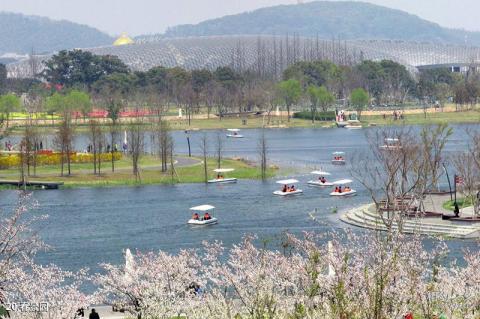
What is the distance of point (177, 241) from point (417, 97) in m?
102

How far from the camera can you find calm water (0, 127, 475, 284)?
40906mm

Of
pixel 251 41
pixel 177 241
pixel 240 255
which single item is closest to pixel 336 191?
pixel 177 241

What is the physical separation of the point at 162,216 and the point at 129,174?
14.4 meters

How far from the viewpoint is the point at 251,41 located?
184 m

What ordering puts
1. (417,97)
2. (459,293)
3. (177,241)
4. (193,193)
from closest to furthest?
(459,293), (177,241), (193,193), (417,97)

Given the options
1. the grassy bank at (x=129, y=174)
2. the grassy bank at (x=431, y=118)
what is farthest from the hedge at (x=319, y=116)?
the grassy bank at (x=129, y=174)

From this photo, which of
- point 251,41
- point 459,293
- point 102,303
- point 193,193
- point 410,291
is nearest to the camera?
point 410,291

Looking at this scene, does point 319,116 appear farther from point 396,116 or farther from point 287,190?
point 287,190

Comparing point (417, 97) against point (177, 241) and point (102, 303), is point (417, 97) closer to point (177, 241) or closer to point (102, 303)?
point (177, 241)

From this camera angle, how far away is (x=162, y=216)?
1913 inches

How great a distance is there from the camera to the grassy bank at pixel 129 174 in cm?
6022

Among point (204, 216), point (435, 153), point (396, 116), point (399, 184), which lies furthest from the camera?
A: point (396, 116)

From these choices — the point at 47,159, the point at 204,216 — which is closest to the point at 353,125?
the point at 47,159

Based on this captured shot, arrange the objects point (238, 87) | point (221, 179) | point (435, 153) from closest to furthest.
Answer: point (435, 153) < point (221, 179) < point (238, 87)
